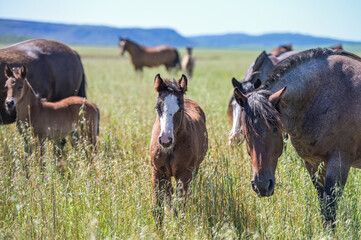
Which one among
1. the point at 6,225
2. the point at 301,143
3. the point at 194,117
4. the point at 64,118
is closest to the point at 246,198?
the point at 301,143

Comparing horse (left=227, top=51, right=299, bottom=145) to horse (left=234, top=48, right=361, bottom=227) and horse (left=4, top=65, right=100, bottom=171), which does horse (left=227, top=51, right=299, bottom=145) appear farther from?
horse (left=4, top=65, right=100, bottom=171)

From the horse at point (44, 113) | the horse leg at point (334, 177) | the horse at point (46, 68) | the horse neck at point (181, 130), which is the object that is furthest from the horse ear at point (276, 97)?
the horse at point (46, 68)

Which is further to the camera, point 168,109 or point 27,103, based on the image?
point 27,103

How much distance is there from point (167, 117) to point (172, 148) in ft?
1.36

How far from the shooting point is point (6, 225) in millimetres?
3426

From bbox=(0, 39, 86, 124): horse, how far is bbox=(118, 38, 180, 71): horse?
53.1 feet

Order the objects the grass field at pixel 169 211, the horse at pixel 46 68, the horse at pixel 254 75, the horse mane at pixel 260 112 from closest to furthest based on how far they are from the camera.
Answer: the horse mane at pixel 260 112
the grass field at pixel 169 211
the horse at pixel 254 75
the horse at pixel 46 68

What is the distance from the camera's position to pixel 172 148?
382cm

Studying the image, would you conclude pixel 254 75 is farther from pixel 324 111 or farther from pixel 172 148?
pixel 172 148

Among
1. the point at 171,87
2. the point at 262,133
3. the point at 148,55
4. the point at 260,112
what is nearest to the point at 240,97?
the point at 260,112

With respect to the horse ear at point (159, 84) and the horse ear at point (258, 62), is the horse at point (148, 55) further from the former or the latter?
the horse ear at point (159, 84)

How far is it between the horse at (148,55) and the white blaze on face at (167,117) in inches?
773

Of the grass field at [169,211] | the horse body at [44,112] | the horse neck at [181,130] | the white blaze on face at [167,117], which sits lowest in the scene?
the grass field at [169,211]

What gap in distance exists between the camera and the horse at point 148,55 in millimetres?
23781
